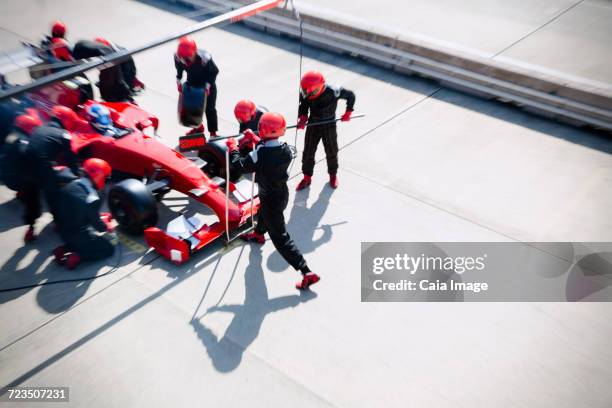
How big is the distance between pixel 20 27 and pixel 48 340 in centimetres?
862

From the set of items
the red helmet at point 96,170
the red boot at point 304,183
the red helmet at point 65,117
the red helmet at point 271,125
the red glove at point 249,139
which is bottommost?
the red boot at point 304,183

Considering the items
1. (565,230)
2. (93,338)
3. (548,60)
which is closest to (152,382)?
(93,338)

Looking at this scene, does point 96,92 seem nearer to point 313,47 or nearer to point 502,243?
point 313,47

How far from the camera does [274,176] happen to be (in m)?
4.75

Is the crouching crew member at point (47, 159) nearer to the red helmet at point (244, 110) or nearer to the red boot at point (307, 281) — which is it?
the red helmet at point (244, 110)

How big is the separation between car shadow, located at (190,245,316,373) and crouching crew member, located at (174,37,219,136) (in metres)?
2.80

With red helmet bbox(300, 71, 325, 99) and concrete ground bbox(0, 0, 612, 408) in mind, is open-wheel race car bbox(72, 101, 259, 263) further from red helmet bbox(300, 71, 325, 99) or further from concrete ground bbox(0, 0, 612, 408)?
red helmet bbox(300, 71, 325, 99)

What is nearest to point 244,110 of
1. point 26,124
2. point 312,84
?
point 312,84

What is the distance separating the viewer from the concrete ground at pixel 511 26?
9.59 metres

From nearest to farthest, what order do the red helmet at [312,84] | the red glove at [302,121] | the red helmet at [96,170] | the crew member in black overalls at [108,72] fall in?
the red helmet at [96,170] < the red helmet at [312,84] < the red glove at [302,121] < the crew member in black overalls at [108,72]

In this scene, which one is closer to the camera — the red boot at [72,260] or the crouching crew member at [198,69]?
the red boot at [72,260]

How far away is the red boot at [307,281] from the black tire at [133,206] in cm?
187

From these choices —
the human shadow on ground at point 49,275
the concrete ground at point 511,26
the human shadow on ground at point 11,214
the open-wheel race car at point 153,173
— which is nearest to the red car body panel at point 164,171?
the open-wheel race car at point 153,173

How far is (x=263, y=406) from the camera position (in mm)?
4109
